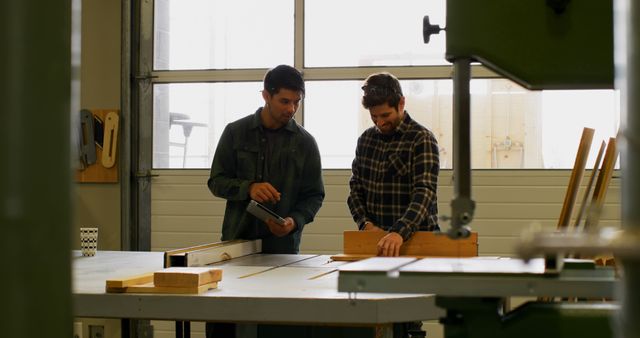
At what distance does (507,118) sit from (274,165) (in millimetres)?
2280

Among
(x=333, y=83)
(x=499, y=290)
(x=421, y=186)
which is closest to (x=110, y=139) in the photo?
(x=333, y=83)

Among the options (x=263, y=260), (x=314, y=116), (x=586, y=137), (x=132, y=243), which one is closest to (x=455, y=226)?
(x=586, y=137)

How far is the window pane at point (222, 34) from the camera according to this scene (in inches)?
230

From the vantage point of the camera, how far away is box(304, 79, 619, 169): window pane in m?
5.44

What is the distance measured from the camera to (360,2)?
577 centimetres

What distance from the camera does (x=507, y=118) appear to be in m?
5.52

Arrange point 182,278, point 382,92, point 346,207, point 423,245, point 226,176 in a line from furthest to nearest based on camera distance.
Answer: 1. point 346,207
2. point 226,176
3. point 382,92
4. point 423,245
5. point 182,278

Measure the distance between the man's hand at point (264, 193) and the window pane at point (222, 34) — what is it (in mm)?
2450

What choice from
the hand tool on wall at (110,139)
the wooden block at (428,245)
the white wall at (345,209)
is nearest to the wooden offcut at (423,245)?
the wooden block at (428,245)

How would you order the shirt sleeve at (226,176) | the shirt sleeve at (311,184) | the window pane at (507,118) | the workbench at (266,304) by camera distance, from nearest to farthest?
the workbench at (266,304)
the shirt sleeve at (226,176)
the shirt sleeve at (311,184)
the window pane at (507,118)

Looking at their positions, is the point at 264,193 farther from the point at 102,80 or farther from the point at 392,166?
the point at 102,80

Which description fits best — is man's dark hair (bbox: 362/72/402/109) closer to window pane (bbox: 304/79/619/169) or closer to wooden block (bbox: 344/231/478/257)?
wooden block (bbox: 344/231/478/257)

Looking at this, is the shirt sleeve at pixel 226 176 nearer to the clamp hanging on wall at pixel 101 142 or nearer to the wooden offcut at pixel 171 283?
the wooden offcut at pixel 171 283

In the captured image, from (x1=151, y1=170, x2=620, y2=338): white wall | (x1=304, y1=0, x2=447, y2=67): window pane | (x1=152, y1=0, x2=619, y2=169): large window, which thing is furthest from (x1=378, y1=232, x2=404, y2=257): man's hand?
(x1=304, y1=0, x2=447, y2=67): window pane
